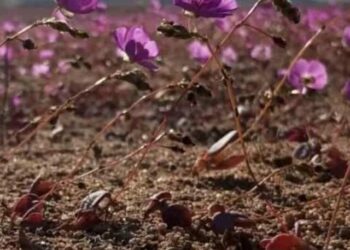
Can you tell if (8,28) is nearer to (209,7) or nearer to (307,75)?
(307,75)

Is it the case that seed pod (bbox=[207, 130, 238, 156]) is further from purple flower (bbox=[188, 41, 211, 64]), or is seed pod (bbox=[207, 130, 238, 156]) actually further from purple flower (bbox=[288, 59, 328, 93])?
purple flower (bbox=[188, 41, 211, 64])

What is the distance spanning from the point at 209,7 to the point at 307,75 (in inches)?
33.4

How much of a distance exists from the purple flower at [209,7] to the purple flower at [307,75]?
76cm

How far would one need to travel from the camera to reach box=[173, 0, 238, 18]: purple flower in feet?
5.91

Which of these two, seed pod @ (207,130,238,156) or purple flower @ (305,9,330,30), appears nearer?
seed pod @ (207,130,238,156)

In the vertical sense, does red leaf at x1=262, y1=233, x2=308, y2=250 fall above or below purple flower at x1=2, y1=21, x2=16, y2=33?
above

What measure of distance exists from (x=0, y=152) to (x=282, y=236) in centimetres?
157

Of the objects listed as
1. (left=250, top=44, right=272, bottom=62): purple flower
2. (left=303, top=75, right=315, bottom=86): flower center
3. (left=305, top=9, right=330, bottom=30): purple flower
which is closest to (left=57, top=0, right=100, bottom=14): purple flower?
(left=303, top=75, right=315, bottom=86): flower center

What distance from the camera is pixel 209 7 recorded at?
71.8 inches

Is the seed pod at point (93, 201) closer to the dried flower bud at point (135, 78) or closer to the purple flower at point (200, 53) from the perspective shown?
the dried flower bud at point (135, 78)

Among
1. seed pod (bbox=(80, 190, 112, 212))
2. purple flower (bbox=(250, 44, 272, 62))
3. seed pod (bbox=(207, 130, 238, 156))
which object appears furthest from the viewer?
purple flower (bbox=(250, 44, 272, 62))

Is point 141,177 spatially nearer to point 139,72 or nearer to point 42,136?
point 139,72

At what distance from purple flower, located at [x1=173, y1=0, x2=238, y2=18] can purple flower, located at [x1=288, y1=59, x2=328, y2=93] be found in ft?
2.50

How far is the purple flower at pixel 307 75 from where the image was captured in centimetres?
259
